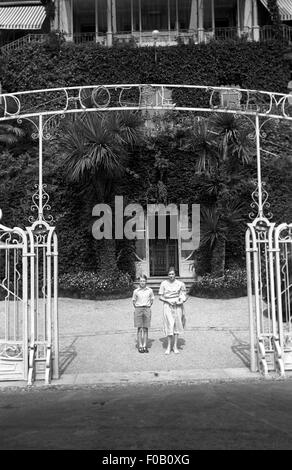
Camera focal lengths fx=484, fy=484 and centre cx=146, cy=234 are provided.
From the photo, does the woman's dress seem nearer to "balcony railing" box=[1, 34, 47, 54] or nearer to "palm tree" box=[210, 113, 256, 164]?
"palm tree" box=[210, 113, 256, 164]

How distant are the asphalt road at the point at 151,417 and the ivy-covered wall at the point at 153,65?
54.3ft

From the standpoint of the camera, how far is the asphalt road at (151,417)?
15.5 feet

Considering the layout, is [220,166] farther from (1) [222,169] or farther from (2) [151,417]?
(2) [151,417]

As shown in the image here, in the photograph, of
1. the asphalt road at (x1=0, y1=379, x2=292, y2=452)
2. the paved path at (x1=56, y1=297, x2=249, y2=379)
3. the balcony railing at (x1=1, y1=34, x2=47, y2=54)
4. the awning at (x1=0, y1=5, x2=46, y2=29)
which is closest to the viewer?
the asphalt road at (x1=0, y1=379, x2=292, y2=452)

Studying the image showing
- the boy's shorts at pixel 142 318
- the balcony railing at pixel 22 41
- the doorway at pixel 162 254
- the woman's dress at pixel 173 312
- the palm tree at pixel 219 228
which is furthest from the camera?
the balcony railing at pixel 22 41

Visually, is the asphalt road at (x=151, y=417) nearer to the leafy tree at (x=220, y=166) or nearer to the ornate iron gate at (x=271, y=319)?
the ornate iron gate at (x=271, y=319)

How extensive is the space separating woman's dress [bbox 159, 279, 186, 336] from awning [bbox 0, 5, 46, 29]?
707 inches

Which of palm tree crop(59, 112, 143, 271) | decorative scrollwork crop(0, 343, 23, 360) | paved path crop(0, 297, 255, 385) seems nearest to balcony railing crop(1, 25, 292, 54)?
palm tree crop(59, 112, 143, 271)

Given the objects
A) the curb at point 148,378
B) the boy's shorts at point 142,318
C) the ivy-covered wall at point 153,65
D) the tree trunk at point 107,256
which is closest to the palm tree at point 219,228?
the tree trunk at point 107,256

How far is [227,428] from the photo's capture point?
5.11 meters

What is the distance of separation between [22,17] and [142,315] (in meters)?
19.2

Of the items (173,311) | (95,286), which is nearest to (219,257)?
(95,286)

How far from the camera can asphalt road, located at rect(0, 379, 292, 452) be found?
4.73 meters

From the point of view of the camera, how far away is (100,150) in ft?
45.5
